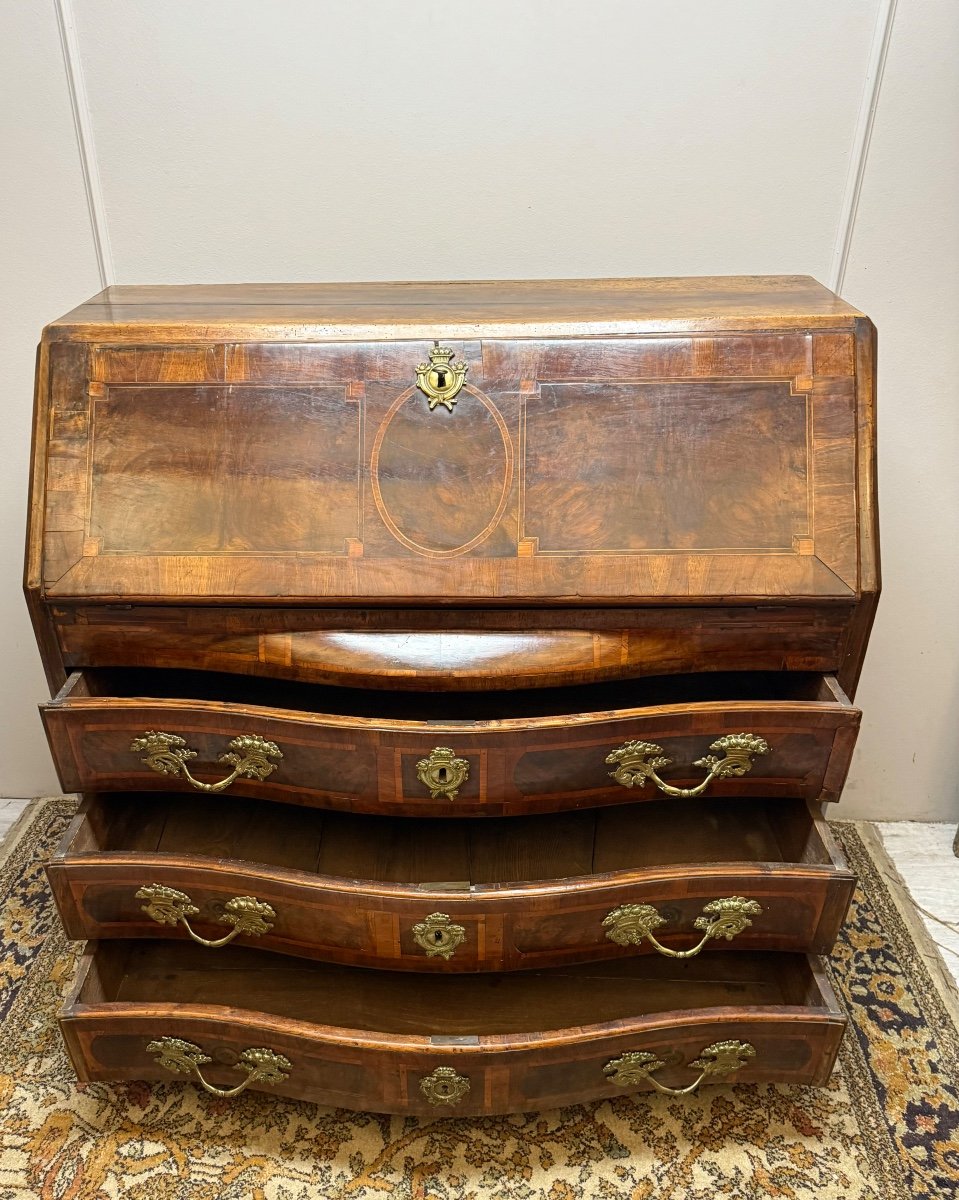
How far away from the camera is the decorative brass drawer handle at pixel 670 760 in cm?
128

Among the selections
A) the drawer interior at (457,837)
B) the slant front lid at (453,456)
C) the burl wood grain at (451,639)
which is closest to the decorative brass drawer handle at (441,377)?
the slant front lid at (453,456)

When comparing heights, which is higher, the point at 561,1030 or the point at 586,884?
the point at 586,884

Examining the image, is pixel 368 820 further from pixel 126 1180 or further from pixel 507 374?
pixel 507 374

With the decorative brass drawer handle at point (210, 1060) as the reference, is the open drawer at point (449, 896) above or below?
above

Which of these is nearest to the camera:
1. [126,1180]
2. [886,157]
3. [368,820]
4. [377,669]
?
[377,669]

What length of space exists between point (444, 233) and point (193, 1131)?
169cm

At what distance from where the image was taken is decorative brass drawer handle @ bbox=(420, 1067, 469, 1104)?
1.34 metres

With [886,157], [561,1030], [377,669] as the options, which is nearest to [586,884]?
[561,1030]

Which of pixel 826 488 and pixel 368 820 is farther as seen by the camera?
pixel 368 820

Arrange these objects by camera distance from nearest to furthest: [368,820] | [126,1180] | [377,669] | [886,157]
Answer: [377,669]
[126,1180]
[368,820]
[886,157]

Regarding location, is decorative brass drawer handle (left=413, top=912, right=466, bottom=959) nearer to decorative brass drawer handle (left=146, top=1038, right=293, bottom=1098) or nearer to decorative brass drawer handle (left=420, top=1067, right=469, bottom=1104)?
decorative brass drawer handle (left=420, top=1067, right=469, bottom=1104)

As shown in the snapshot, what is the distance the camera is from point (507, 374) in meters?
1.33

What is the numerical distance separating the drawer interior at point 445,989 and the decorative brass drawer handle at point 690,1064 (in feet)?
0.22

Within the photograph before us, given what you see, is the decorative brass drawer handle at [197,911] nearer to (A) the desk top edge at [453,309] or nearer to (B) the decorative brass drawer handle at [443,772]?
(B) the decorative brass drawer handle at [443,772]
